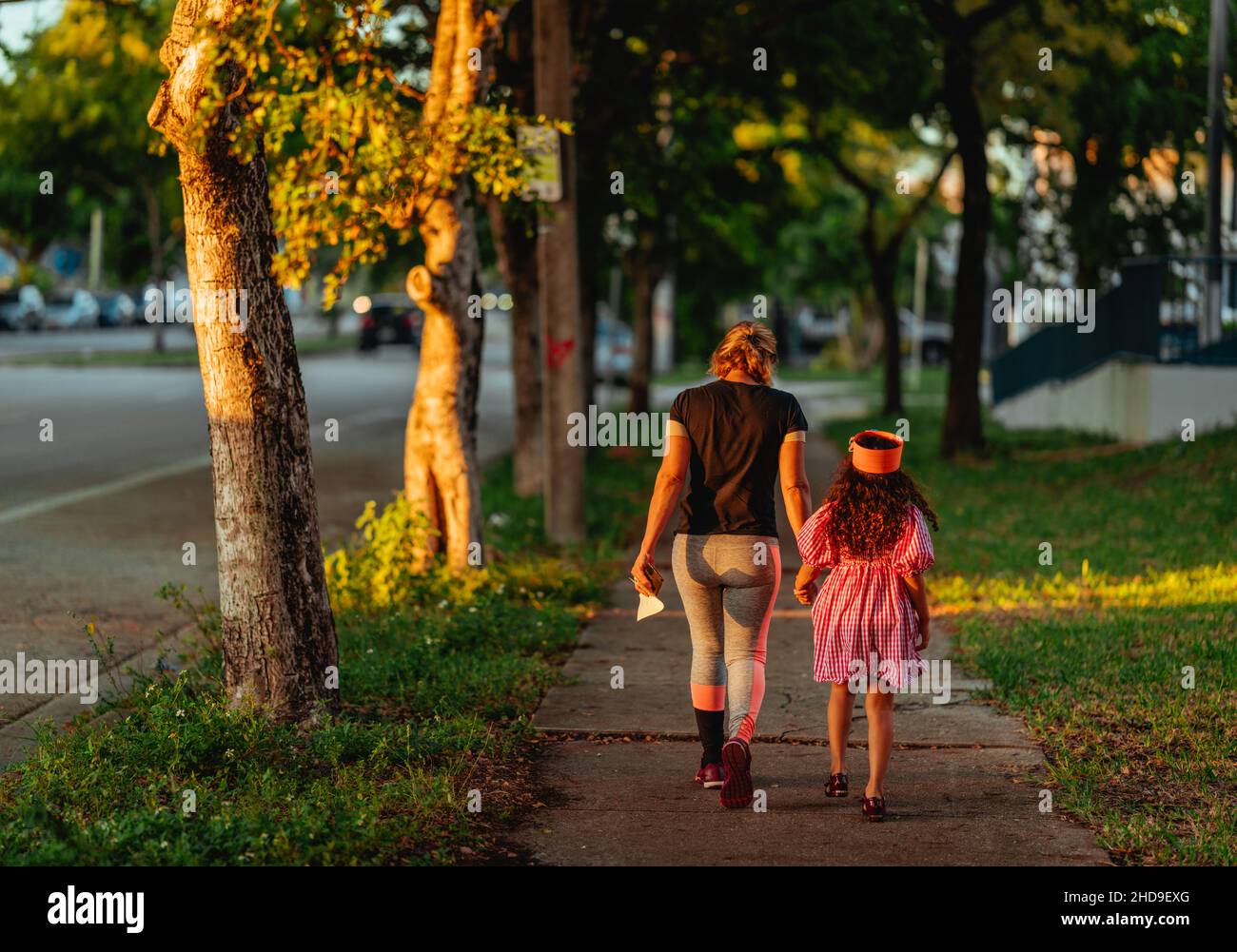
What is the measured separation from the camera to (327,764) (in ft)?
20.9

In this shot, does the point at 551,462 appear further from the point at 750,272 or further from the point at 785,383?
the point at 785,383

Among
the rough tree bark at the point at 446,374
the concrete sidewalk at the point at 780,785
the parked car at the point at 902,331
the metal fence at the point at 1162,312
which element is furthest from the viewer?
the parked car at the point at 902,331

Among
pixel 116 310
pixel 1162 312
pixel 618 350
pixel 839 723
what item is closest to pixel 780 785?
pixel 839 723

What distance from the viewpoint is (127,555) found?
12102 millimetres

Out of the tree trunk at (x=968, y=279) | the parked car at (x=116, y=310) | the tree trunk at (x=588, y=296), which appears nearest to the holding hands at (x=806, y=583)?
the tree trunk at (x=588, y=296)

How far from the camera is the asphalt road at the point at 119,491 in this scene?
988 centimetres

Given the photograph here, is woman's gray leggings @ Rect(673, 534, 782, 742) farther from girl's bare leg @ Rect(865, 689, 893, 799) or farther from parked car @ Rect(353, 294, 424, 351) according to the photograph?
parked car @ Rect(353, 294, 424, 351)

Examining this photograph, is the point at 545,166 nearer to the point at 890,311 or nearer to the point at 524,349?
the point at 524,349

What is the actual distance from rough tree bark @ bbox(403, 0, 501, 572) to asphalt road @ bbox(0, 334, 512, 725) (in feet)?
5.41

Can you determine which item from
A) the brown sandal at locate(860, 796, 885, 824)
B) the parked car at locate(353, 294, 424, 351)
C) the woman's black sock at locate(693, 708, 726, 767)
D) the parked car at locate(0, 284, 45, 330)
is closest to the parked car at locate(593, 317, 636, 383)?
the parked car at locate(353, 294, 424, 351)

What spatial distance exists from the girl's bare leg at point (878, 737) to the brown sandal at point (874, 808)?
2 cm

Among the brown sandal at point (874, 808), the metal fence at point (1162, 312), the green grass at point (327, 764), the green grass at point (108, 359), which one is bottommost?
the brown sandal at point (874, 808)

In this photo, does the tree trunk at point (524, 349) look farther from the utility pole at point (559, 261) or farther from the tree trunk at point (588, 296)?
the utility pole at point (559, 261)

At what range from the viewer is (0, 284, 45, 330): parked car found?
5694cm
